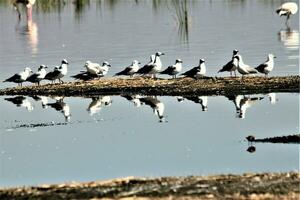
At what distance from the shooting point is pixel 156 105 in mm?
26766

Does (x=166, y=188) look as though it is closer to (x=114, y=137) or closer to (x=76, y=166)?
(x=76, y=166)

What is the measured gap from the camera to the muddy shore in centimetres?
2794

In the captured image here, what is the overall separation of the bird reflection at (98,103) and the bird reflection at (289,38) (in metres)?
15.3

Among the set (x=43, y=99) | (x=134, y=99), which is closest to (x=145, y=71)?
(x=134, y=99)

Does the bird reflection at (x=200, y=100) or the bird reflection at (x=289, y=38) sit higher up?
the bird reflection at (x=289, y=38)

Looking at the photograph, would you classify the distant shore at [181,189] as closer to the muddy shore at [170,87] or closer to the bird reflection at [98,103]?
the bird reflection at [98,103]

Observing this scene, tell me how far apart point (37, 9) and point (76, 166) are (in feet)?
192

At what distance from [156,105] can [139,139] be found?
17.9ft

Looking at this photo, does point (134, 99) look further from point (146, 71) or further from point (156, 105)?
point (146, 71)

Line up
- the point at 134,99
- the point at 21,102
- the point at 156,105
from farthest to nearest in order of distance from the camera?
the point at 21,102 < the point at 134,99 < the point at 156,105

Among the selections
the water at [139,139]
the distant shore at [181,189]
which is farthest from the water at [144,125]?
the distant shore at [181,189]

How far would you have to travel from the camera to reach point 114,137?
22047mm

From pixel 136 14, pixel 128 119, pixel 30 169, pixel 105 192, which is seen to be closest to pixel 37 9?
pixel 136 14

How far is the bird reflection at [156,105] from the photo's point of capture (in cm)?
2524
